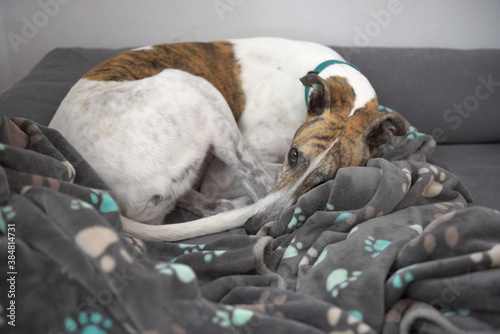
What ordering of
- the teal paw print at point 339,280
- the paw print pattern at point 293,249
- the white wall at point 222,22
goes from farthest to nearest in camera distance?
the white wall at point 222,22 → the paw print pattern at point 293,249 → the teal paw print at point 339,280

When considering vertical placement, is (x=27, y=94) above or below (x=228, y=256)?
above

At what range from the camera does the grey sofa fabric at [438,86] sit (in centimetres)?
278

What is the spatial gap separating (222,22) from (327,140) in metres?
1.78

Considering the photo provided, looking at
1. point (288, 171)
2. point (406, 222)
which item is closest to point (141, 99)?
point (288, 171)

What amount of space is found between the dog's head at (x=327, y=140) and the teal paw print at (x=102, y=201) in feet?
2.15

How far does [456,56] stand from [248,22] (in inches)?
65.5

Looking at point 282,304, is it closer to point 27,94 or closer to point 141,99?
point 141,99

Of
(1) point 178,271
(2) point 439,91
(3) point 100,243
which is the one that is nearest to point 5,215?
(3) point 100,243

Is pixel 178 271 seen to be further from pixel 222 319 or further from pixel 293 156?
pixel 293 156

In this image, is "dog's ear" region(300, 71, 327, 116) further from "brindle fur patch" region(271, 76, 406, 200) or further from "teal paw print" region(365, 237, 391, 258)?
"teal paw print" region(365, 237, 391, 258)

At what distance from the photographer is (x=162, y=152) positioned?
1.77 metres

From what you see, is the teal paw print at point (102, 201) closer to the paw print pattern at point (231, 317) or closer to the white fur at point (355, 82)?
the paw print pattern at point (231, 317)

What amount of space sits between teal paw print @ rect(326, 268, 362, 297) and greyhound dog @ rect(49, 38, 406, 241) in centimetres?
55

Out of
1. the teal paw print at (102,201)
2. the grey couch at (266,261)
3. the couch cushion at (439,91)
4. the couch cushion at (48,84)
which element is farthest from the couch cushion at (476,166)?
the couch cushion at (48,84)
